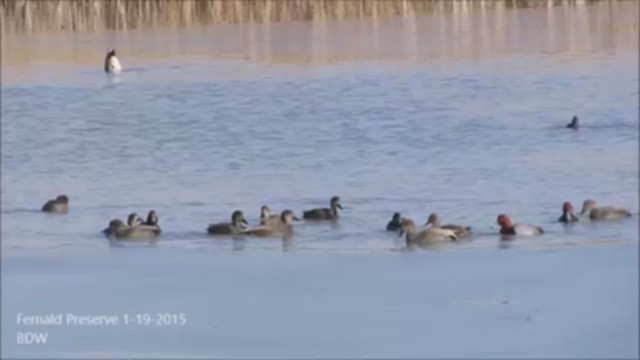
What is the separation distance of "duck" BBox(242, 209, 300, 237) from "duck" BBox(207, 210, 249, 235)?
0.12 ft

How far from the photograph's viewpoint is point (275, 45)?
20.7 meters

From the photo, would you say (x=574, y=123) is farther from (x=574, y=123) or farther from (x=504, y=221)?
(x=504, y=221)

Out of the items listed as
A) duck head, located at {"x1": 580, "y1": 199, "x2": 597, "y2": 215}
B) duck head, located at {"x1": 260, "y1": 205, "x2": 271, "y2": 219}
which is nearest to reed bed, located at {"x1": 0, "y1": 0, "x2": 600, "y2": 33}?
duck head, located at {"x1": 260, "y1": 205, "x2": 271, "y2": 219}

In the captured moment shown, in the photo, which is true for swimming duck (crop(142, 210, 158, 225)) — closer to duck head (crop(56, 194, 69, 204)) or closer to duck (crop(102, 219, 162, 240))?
duck (crop(102, 219, 162, 240))

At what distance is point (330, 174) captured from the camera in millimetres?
12383

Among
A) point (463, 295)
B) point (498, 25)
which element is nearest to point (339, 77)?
point (498, 25)

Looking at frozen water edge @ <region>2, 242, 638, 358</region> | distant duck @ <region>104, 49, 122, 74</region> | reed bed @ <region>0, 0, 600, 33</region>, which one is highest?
reed bed @ <region>0, 0, 600, 33</region>

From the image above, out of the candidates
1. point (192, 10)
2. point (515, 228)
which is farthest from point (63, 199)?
point (192, 10)

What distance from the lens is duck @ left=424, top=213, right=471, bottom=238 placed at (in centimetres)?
992

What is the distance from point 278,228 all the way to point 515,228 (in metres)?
1.16

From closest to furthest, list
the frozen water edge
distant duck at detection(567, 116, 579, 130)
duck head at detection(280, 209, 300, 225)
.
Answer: the frozen water edge, duck head at detection(280, 209, 300, 225), distant duck at detection(567, 116, 579, 130)

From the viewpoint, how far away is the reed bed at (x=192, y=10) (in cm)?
2152

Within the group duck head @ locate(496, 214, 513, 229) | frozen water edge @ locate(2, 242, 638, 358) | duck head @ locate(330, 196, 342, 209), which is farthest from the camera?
duck head @ locate(330, 196, 342, 209)

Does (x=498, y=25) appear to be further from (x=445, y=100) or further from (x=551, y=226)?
(x=551, y=226)
